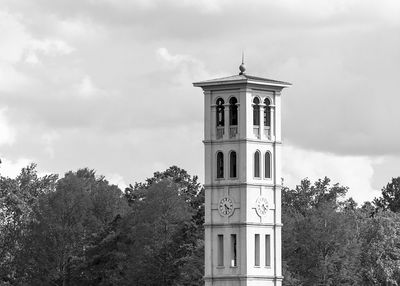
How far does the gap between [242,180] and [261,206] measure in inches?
93.4

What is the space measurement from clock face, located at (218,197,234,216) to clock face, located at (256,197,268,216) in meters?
1.88

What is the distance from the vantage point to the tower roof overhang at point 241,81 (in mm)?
146875

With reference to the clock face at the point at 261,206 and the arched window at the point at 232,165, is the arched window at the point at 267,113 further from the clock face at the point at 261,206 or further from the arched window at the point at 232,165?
the clock face at the point at 261,206

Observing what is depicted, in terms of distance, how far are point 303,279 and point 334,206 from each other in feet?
57.8

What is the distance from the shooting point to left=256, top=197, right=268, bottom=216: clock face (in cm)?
14700

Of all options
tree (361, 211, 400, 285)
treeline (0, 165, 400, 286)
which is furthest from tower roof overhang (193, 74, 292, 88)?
tree (361, 211, 400, 285)

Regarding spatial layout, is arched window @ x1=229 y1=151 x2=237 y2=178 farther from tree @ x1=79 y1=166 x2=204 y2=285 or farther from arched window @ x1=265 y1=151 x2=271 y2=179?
tree @ x1=79 y1=166 x2=204 y2=285

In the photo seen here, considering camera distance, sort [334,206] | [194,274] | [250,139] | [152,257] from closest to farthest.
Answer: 1. [250,139]
2. [194,274]
3. [152,257]
4. [334,206]

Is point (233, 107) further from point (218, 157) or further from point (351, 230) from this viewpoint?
point (351, 230)

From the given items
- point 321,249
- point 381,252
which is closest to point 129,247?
point 321,249

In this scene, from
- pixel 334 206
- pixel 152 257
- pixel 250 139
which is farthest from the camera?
pixel 334 206

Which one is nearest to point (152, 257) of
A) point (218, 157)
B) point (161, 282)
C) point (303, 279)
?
point (161, 282)

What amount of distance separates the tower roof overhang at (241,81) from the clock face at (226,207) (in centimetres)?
832

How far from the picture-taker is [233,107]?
148 meters
